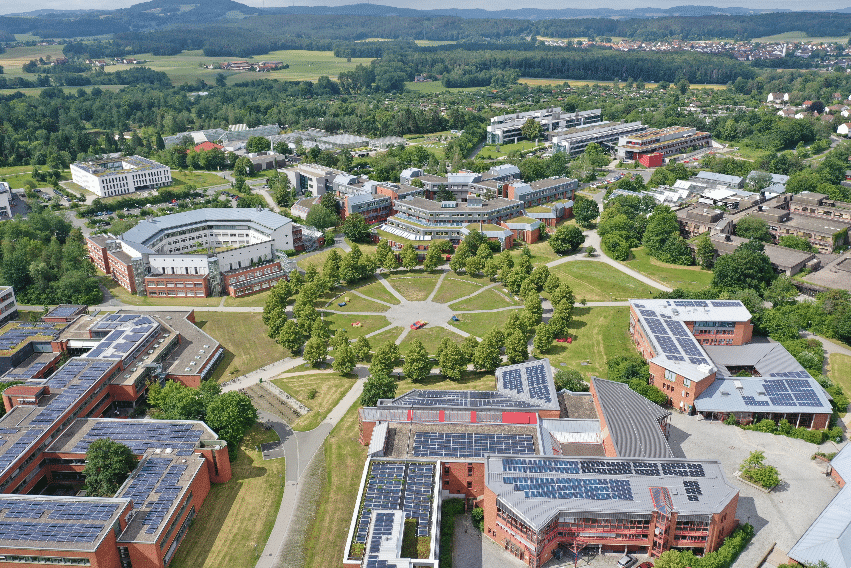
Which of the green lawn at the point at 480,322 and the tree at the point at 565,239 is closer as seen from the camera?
the green lawn at the point at 480,322

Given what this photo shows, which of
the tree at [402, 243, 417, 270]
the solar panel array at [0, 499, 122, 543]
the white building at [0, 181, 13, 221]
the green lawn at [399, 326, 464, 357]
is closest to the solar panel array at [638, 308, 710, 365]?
the green lawn at [399, 326, 464, 357]

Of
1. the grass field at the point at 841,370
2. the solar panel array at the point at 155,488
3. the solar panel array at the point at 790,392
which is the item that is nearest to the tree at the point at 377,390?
the solar panel array at the point at 155,488

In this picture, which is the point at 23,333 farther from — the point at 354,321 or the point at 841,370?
the point at 841,370

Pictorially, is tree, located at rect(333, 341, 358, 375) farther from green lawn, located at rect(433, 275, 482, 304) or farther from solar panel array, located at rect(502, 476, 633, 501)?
solar panel array, located at rect(502, 476, 633, 501)

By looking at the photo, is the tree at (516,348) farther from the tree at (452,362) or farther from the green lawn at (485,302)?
the green lawn at (485,302)

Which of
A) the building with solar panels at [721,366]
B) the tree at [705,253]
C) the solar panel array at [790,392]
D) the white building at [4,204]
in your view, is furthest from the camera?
the white building at [4,204]
